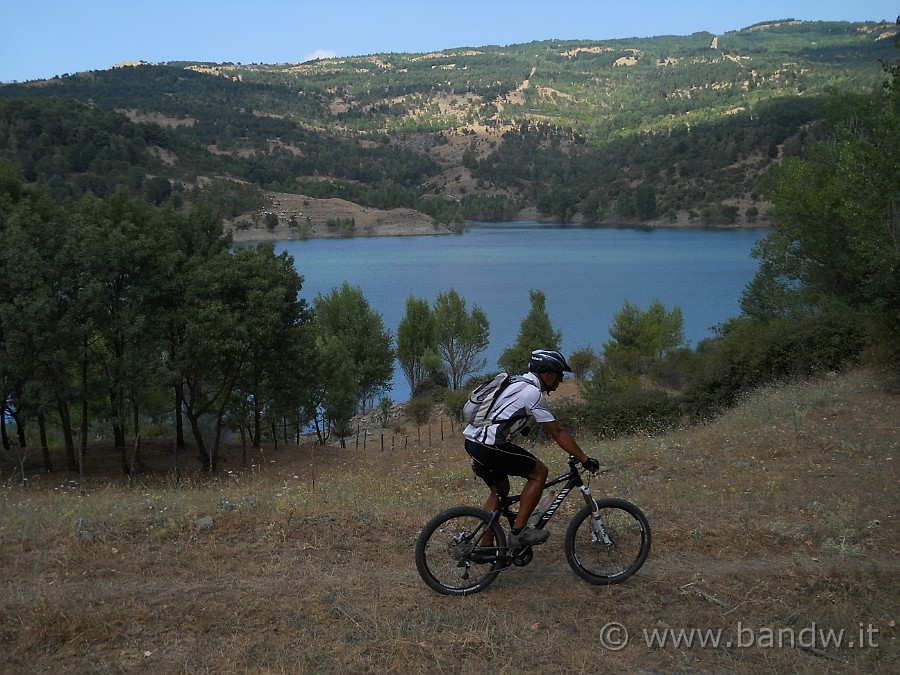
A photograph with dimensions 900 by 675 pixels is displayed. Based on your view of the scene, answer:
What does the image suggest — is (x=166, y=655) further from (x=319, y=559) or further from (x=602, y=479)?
(x=602, y=479)

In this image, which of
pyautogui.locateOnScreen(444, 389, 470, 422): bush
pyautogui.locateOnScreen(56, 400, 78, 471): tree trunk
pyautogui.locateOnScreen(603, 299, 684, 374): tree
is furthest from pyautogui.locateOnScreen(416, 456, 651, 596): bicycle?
pyautogui.locateOnScreen(603, 299, 684, 374): tree

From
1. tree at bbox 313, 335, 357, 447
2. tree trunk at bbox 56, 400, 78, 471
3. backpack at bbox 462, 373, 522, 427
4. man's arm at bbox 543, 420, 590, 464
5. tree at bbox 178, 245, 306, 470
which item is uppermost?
backpack at bbox 462, 373, 522, 427

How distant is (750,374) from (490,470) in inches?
679

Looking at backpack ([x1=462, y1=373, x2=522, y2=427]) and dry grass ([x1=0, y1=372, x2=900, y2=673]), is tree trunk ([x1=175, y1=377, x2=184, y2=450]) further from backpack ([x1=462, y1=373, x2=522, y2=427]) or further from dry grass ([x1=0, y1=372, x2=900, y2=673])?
backpack ([x1=462, y1=373, x2=522, y2=427])

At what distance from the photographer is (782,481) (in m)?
8.68

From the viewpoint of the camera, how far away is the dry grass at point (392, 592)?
13.6 ft

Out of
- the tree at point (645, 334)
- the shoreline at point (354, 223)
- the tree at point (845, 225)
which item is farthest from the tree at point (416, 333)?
the shoreline at point (354, 223)

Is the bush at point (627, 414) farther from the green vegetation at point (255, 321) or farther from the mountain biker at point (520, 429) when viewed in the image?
the mountain biker at point (520, 429)

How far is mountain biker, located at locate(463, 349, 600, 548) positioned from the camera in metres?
4.55

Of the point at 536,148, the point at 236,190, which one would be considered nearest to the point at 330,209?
the point at 236,190

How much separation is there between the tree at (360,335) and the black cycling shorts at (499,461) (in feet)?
102

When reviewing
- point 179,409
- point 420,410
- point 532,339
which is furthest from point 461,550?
point 532,339

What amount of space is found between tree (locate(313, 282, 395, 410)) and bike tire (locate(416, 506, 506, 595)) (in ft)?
101

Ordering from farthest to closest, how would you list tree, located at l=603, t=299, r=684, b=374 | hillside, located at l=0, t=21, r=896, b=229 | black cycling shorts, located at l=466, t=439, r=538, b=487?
1. hillside, located at l=0, t=21, r=896, b=229
2. tree, located at l=603, t=299, r=684, b=374
3. black cycling shorts, located at l=466, t=439, r=538, b=487
